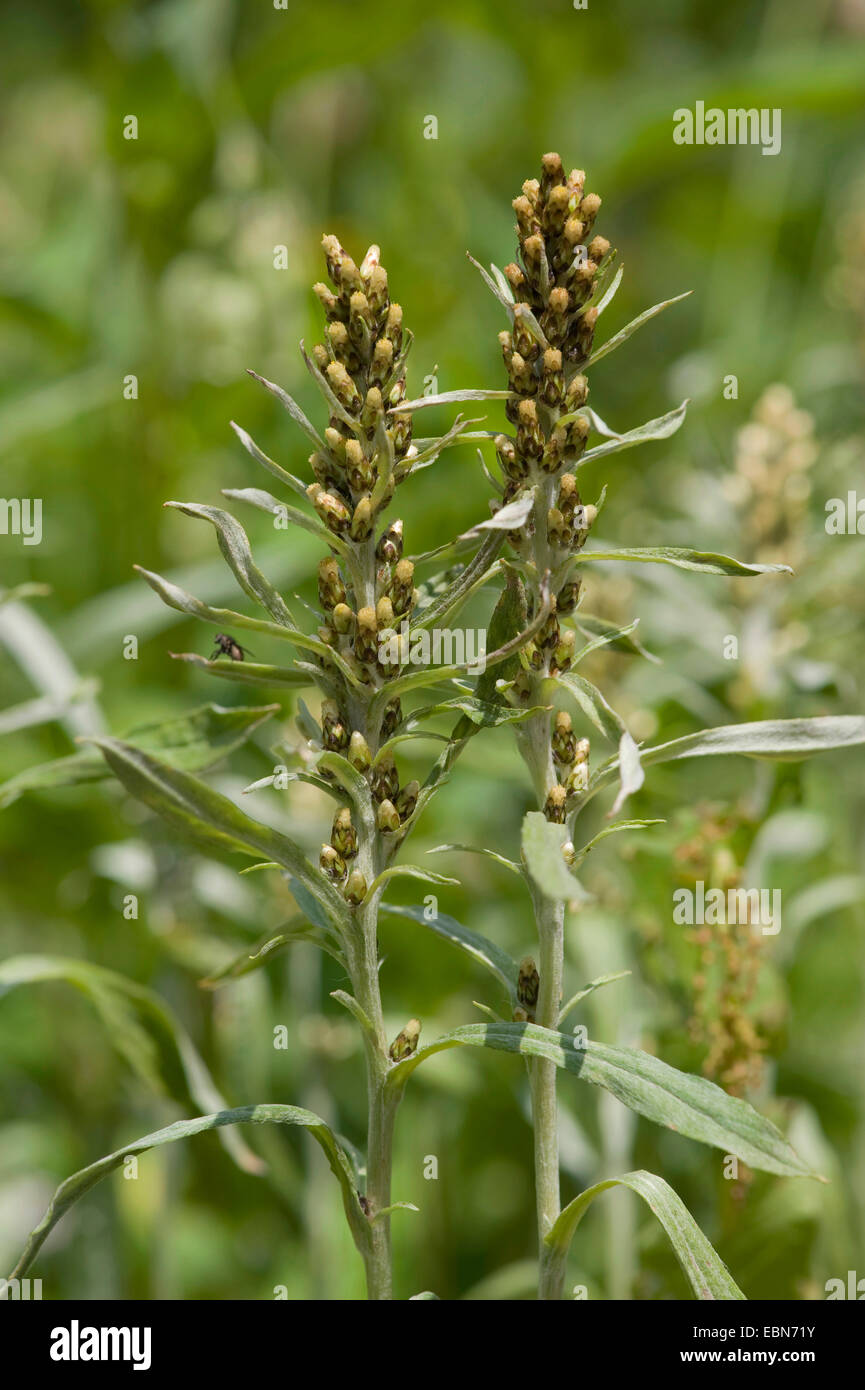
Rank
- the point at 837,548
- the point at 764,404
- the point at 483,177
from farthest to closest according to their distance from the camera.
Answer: the point at 483,177
the point at 837,548
the point at 764,404

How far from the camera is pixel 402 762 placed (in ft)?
6.69

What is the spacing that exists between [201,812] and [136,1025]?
460mm

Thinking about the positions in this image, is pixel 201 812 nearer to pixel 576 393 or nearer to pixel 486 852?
pixel 486 852

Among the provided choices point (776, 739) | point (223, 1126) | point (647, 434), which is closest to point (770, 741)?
point (776, 739)

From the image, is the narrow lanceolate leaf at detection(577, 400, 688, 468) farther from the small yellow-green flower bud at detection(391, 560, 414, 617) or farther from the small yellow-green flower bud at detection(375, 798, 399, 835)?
the small yellow-green flower bud at detection(375, 798, 399, 835)

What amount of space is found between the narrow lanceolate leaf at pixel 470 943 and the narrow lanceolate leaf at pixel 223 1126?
158 mm

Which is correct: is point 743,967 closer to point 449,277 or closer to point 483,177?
point 449,277

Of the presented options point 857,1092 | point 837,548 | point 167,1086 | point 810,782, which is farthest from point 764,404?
point 167,1086

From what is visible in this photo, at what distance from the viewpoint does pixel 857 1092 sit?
1818mm

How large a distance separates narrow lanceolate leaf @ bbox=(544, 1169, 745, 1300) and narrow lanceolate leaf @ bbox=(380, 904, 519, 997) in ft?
0.51

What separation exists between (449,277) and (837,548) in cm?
110

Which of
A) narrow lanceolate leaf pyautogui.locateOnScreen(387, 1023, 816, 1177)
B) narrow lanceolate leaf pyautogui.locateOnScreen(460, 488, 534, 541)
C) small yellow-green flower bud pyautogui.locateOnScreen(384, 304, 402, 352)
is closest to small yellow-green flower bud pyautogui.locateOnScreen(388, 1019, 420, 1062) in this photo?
narrow lanceolate leaf pyautogui.locateOnScreen(387, 1023, 816, 1177)

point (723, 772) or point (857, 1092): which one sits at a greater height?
point (723, 772)
